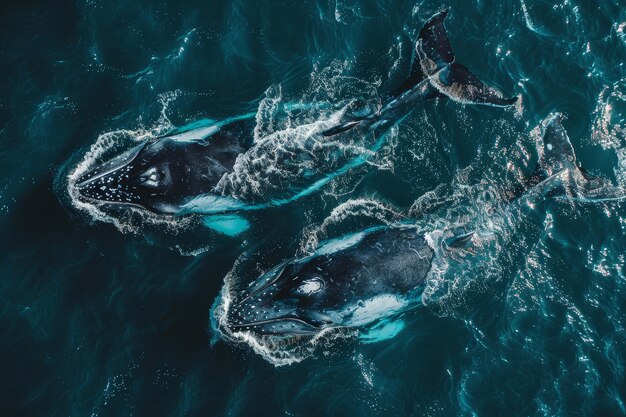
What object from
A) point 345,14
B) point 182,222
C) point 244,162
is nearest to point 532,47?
point 345,14

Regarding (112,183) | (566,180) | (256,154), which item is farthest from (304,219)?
(566,180)

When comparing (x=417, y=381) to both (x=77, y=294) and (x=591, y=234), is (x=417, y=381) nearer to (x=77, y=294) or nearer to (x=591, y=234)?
(x=591, y=234)

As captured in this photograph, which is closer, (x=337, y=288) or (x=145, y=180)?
(x=337, y=288)

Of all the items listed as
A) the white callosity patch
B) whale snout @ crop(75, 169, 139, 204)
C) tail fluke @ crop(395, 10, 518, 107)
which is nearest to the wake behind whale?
tail fluke @ crop(395, 10, 518, 107)

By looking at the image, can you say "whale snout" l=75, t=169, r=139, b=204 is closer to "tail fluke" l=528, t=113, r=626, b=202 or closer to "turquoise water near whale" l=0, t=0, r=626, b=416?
"turquoise water near whale" l=0, t=0, r=626, b=416

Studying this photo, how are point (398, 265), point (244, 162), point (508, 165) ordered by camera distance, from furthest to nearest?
point (508, 165)
point (244, 162)
point (398, 265)

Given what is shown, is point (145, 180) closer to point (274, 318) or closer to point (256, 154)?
point (256, 154)
